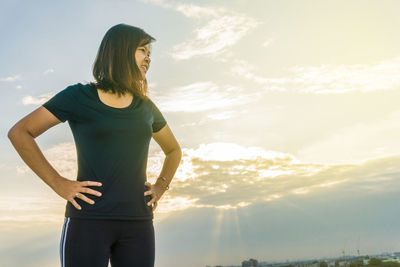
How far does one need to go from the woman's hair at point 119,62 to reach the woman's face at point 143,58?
→ 3cm

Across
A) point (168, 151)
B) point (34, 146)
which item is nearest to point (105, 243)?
point (34, 146)

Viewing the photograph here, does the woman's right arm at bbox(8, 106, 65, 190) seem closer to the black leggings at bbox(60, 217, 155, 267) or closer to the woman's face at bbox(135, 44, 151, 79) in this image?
the black leggings at bbox(60, 217, 155, 267)

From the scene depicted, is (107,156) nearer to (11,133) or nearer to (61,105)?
(61,105)

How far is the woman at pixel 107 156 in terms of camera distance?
8.38 ft

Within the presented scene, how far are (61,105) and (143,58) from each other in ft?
2.22

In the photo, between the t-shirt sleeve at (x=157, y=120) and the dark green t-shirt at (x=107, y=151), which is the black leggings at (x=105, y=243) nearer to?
the dark green t-shirt at (x=107, y=151)

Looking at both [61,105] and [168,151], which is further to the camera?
[168,151]

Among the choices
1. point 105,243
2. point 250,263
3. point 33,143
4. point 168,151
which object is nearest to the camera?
point 105,243

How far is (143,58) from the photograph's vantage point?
3.01 m

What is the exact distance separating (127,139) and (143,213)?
0.50 metres

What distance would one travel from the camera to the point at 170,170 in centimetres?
366

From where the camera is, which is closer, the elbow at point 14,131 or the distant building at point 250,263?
the elbow at point 14,131

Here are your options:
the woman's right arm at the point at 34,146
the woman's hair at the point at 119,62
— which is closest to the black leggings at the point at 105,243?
the woman's right arm at the point at 34,146

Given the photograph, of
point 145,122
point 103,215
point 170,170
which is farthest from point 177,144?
point 103,215
